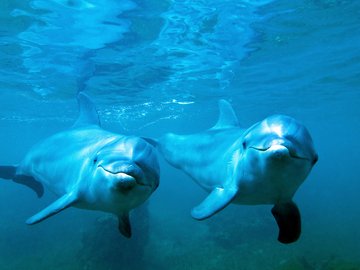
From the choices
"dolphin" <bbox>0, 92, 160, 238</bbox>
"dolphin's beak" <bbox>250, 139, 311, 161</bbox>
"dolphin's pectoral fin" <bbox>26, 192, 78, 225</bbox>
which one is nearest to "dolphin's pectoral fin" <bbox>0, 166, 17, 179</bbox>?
"dolphin" <bbox>0, 92, 160, 238</bbox>

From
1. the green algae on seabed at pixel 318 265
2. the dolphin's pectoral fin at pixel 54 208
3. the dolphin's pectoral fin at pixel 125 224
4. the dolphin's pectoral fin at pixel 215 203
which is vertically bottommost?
the green algae on seabed at pixel 318 265

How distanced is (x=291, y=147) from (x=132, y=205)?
2.07 meters

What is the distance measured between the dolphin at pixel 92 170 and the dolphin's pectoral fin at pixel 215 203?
85 cm

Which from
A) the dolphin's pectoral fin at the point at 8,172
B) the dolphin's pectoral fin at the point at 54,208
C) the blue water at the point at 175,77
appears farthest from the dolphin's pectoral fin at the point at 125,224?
the blue water at the point at 175,77

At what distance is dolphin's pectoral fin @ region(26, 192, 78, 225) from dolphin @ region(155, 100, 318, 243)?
5.72ft

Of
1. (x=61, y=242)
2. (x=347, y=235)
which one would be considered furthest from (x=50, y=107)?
(x=347, y=235)

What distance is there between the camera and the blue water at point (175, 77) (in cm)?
1167

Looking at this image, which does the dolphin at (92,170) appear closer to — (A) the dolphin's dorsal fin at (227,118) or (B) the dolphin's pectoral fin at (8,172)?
(B) the dolphin's pectoral fin at (8,172)

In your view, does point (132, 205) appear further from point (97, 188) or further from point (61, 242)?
point (61, 242)

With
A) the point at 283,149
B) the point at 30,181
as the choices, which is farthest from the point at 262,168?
the point at 30,181

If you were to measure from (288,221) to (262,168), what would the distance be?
1306 mm

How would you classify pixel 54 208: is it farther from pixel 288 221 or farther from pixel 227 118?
pixel 227 118

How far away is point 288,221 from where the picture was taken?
16.2 ft

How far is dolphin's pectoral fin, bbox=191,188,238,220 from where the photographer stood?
14.6ft
